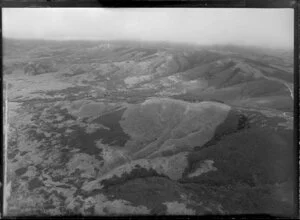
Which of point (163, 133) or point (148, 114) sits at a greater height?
point (148, 114)

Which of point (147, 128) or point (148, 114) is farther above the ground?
point (148, 114)

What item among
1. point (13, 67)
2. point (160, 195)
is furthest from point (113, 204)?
point (13, 67)

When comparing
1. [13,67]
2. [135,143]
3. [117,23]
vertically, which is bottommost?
[135,143]

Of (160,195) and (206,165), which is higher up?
(206,165)

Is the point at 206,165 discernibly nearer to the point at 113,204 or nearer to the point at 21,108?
the point at 113,204

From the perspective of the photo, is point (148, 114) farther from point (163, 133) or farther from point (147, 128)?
point (163, 133)

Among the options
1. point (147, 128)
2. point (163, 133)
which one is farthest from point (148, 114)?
point (163, 133)

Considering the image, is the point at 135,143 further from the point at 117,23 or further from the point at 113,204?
the point at 117,23
